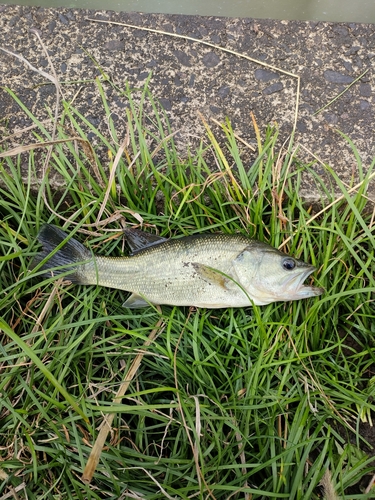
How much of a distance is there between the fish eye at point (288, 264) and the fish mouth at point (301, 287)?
0.21 ft

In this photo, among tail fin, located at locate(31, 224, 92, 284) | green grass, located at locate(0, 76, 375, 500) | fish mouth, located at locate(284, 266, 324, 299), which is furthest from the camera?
tail fin, located at locate(31, 224, 92, 284)

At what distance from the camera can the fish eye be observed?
2.70 m

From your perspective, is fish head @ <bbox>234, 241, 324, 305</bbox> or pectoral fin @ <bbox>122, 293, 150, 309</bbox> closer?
Result: fish head @ <bbox>234, 241, 324, 305</bbox>

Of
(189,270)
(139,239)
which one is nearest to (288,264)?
(189,270)

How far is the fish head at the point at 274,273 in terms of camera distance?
106 inches

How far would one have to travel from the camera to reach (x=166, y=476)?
8.21 feet

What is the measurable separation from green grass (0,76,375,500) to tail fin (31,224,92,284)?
14 cm

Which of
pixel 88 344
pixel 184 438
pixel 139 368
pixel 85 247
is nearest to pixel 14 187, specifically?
pixel 85 247

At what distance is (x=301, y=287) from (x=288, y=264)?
18 cm

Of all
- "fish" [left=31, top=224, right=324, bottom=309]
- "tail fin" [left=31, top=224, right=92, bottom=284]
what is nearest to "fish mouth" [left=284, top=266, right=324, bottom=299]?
"fish" [left=31, top=224, right=324, bottom=309]

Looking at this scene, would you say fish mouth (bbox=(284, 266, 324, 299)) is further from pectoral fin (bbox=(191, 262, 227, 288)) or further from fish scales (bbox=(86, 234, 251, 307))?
pectoral fin (bbox=(191, 262, 227, 288))

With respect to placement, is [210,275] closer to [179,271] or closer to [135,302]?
[179,271]

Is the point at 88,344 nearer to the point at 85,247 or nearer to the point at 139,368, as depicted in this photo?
the point at 139,368

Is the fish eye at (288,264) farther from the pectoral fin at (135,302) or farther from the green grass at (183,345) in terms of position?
the pectoral fin at (135,302)
